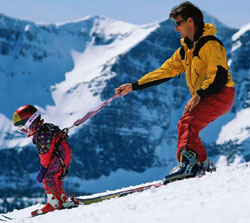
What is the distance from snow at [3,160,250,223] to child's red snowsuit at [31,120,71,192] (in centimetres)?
115

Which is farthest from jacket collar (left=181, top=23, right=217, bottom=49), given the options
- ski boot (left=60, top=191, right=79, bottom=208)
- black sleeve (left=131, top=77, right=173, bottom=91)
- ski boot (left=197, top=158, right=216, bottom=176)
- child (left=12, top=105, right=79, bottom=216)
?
ski boot (left=60, top=191, right=79, bottom=208)

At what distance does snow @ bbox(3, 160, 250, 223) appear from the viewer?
176 inches

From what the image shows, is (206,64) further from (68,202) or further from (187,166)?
(68,202)

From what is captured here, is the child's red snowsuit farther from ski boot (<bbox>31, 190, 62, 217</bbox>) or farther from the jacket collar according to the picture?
the jacket collar

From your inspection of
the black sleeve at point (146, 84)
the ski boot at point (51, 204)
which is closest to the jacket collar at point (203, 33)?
the black sleeve at point (146, 84)

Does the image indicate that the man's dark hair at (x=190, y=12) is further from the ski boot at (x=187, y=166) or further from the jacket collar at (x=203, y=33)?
the ski boot at (x=187, y=166)

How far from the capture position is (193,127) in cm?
712

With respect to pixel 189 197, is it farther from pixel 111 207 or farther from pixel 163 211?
pixel 111 207

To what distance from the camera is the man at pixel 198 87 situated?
698 cm

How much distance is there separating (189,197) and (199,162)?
1861 millimetres

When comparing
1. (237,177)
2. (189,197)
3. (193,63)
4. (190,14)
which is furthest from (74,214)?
(190,14)

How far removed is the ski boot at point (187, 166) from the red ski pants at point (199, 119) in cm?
9

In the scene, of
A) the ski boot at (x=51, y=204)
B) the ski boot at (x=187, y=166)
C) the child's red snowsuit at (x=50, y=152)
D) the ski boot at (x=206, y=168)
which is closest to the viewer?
the ski boot at (x=187, y=166)

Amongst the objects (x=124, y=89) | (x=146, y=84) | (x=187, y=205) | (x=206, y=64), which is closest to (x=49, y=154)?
(x=124, y=89)
